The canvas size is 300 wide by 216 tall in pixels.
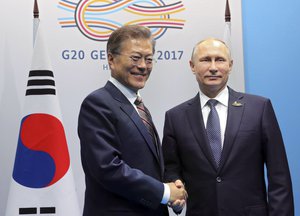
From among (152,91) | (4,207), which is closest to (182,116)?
(152,91)

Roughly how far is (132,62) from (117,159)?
1.52 feet

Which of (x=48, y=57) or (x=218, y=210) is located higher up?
(x=48, y=57)

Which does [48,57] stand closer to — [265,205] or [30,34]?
[30,34]

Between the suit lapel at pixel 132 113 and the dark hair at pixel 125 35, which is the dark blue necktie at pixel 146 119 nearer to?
the suit lapel at pixel 132 113

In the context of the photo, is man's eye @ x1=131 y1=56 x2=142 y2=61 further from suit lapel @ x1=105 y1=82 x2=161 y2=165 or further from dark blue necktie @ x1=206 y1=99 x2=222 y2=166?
dark blue necktie @ x1=206 y1=99 x2=222 y2=166

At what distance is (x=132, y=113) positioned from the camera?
2.16 meters

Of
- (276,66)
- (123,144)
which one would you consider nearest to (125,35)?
(123,144)

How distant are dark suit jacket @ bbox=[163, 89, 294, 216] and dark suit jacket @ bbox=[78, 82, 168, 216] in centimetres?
32

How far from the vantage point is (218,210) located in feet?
7.82

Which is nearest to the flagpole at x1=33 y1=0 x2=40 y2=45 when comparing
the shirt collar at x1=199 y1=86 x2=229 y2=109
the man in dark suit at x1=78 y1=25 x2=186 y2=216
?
the man in dark suit at x1=78 y1=25 x2=186 y2=216

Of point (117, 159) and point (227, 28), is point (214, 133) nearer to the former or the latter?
point (117, 159)

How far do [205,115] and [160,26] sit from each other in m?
1.17

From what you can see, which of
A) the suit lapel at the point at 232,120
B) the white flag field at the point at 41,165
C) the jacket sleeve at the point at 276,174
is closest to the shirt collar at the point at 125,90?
the suit lapel at the point at 232,120

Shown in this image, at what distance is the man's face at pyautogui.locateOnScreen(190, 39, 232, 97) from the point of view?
2.56 m
